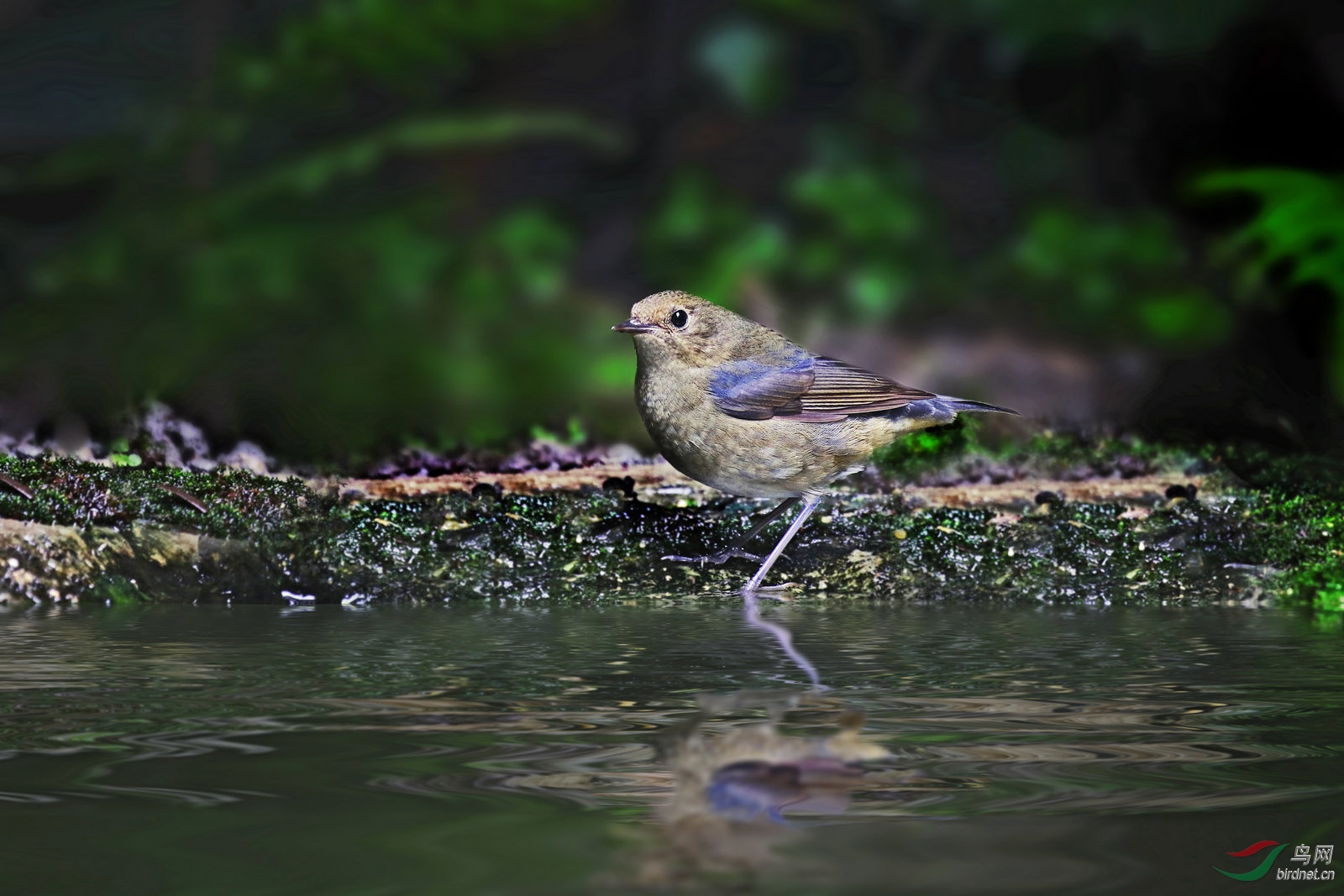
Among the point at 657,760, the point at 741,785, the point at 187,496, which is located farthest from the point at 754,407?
the point at 741,785

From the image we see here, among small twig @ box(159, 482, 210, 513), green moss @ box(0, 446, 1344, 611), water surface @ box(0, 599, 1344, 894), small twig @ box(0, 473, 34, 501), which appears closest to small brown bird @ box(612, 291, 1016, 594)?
green moss @ box(0, 446, 1344, 611)

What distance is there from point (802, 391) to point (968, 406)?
1.62 ft

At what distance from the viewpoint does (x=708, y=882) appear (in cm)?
150

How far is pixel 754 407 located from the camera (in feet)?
12.7

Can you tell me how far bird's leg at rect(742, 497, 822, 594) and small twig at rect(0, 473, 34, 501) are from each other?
7.33ft

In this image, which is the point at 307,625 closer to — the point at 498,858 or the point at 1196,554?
the point at 498,858

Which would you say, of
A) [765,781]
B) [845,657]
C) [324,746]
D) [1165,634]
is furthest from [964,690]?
[324,746]

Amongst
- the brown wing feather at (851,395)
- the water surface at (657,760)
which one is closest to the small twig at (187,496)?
the water surface at (657,760)

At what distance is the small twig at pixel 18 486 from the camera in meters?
4.09

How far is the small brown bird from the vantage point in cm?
381

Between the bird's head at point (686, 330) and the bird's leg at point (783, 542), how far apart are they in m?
0.50

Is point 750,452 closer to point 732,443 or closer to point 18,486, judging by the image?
point 732,443

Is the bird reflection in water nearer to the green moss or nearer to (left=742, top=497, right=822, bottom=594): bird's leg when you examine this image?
(left=742, top=497, right=822, bottom=594): bird's leg

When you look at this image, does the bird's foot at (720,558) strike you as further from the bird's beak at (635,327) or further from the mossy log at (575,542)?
the bird's beak at (635,327)
